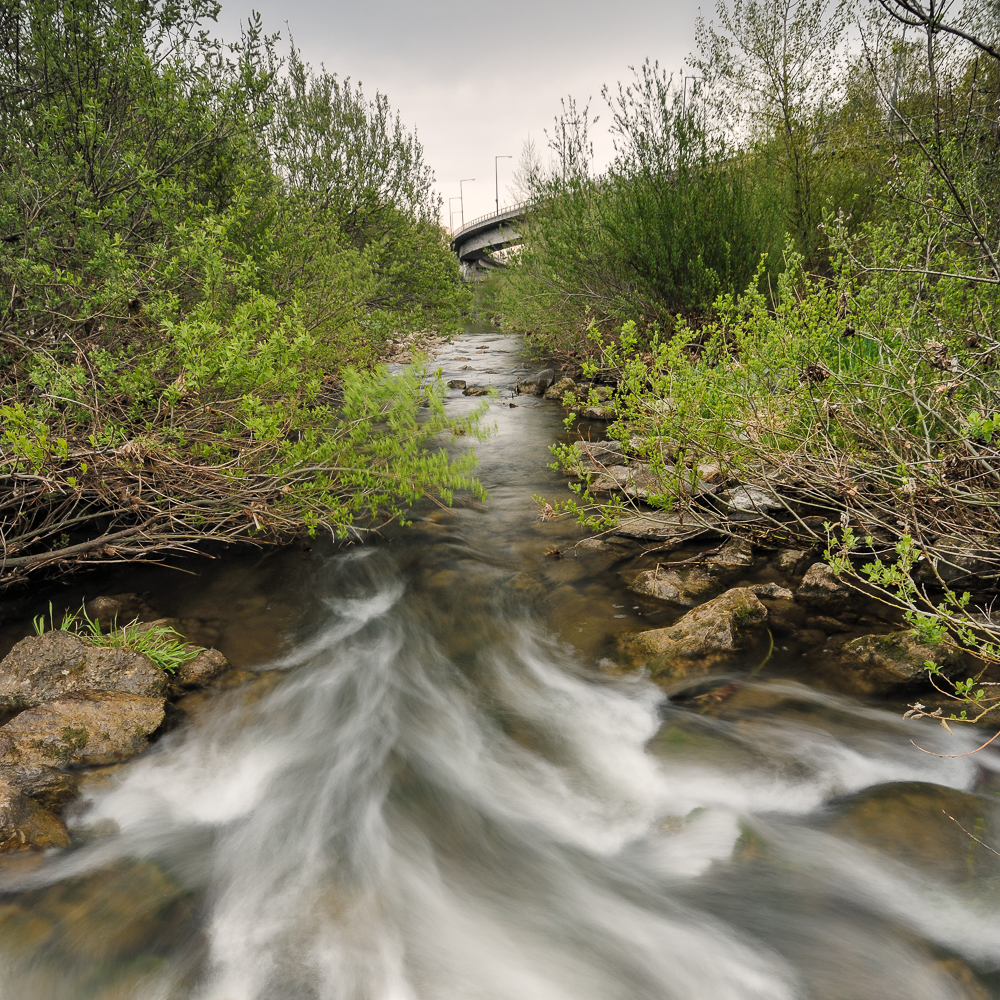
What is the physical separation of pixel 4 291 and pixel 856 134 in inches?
656

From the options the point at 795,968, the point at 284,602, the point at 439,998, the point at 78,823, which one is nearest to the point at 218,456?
the point at 284,602

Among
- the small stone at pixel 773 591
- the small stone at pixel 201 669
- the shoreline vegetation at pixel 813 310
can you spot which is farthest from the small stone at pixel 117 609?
the small stone at pixel 773 591

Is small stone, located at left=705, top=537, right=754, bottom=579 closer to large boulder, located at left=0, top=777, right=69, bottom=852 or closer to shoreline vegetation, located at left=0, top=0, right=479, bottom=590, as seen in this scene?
shoreline vegetation, located at left=0, top=0, right=479, bottom=590

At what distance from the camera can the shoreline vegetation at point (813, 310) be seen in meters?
3.95

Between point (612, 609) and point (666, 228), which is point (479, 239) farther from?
point (612, 609)

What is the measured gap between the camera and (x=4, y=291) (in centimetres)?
485

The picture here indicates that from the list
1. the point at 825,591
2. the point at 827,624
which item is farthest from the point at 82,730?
the point at 825,591

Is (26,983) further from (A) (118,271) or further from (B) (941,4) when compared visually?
(B) (941,4)

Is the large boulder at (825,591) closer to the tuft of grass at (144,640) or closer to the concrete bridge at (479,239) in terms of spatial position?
the tuft of grass at (144,640)

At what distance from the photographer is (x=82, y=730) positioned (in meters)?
3.93

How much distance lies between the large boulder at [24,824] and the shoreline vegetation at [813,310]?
463 cm

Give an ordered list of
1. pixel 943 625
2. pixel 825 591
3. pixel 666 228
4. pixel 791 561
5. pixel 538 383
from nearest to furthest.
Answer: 1. pixel 943 625
2. pixel 825 591
3. pixel 791 561
4. pixel 666 228
5. pixel 538 383

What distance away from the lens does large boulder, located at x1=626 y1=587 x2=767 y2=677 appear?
469cm

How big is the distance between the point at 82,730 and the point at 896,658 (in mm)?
5624
